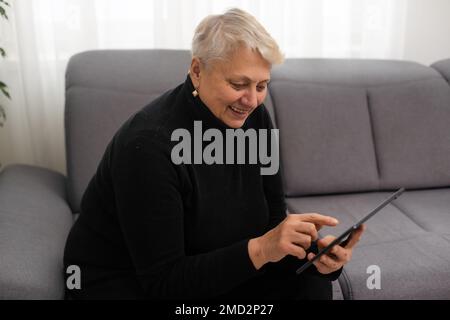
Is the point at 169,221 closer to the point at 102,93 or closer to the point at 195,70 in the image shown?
the point at 195,70

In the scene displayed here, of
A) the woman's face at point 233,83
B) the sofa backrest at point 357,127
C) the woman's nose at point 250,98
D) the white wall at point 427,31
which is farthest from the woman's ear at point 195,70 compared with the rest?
the white wall at point 427,31

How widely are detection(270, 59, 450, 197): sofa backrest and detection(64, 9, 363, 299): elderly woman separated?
0.67 m

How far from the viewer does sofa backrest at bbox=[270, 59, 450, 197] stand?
1864mm

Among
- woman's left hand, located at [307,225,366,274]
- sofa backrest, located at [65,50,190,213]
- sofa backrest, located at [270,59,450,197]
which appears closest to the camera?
woman's left hand, located at [307,225,366,274]

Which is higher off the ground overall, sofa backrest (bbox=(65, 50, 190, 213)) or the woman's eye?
the woman's eye

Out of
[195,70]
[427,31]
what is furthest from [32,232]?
[427,31]

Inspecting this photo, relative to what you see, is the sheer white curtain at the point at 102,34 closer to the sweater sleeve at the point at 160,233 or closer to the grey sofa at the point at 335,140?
the grey sofa at the point at 335,140

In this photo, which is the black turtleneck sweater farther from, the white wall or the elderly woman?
the white wall

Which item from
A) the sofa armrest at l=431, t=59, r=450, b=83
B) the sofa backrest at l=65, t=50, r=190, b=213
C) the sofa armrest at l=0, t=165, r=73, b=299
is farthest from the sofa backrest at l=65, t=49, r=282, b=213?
the sofa armrest at l=431, t=59, r=450, b=83

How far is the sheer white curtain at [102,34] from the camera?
1910 mm

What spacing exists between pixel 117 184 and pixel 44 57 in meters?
1.12

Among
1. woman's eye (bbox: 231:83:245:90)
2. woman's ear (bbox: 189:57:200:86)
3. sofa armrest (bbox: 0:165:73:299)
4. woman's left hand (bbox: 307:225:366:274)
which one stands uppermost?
woman's ear (bbox: 189:57:200:86)

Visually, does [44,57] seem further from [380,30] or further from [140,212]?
[380,30]

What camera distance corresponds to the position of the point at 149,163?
103 centimetres
